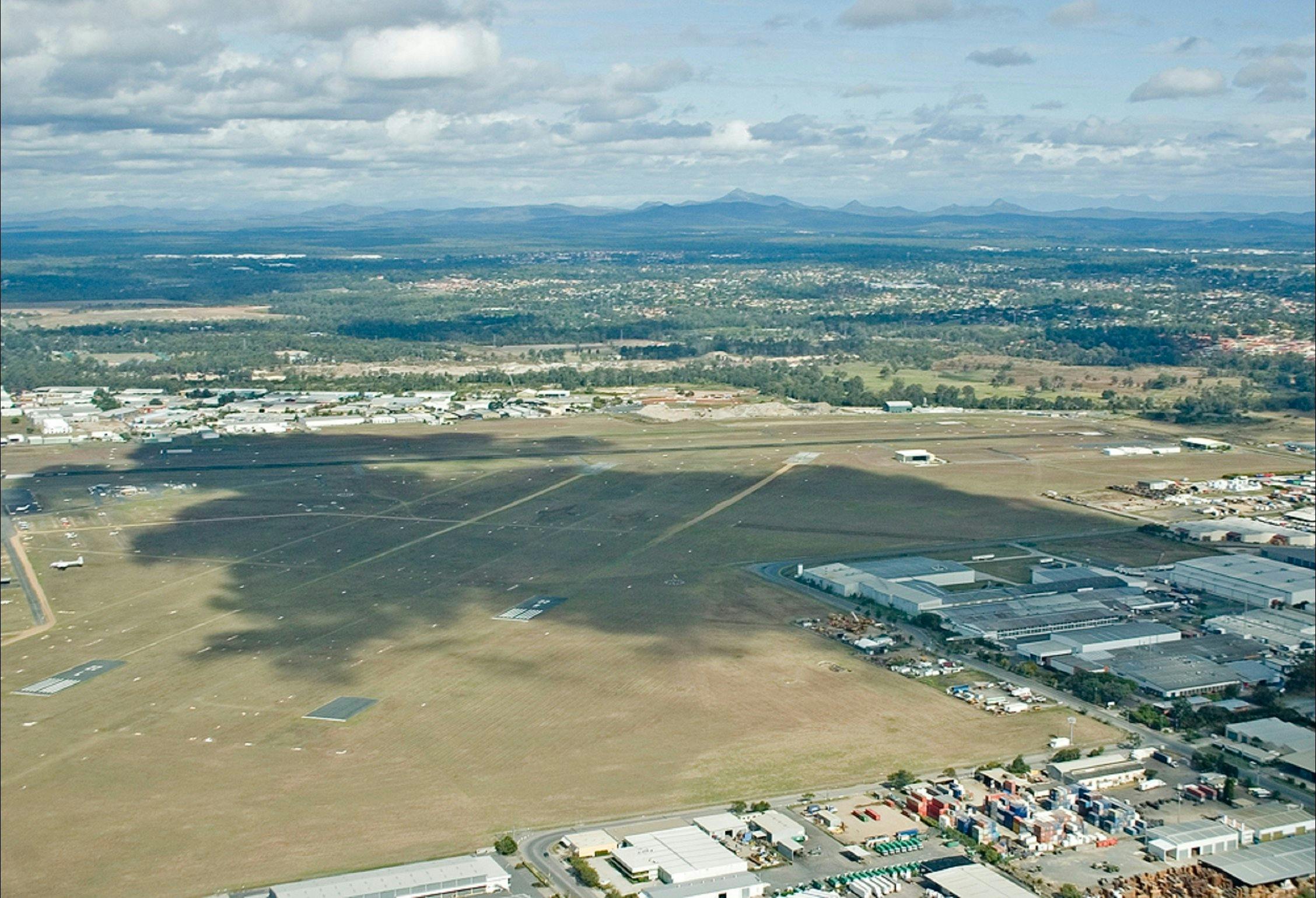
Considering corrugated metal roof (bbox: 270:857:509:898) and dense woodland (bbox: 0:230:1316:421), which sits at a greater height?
dense woodland (bbox: 0:230:1316:421)

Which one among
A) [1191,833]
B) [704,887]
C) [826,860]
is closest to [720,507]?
[826,860]

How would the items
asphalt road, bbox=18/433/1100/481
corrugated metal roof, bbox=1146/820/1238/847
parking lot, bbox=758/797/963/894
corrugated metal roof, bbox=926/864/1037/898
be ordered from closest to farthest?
corrugated metal roof, bbox=926/864/1037/898, parking lot, bbox=758/797/963/894, corrugated metal roof, bbox=1146/820/1238/847, asphalt road, bbox=18/433/1100/481

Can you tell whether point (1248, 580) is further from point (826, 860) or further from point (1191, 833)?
point (826, 860)

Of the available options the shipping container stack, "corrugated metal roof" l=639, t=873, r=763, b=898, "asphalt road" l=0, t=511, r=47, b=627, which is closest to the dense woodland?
"asphalt road" l=0, t=511, r=47, b=627

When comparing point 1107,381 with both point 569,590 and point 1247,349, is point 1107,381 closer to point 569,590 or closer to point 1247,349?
point 1247,349

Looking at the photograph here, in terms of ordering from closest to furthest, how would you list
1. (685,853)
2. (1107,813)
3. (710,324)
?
(685,853), (1107,813), (710,324)

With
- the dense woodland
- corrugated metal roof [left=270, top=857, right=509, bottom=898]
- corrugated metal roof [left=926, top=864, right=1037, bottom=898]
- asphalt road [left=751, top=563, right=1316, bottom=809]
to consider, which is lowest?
asphalt road [left=751, top=563, right=1316, bottom=809]

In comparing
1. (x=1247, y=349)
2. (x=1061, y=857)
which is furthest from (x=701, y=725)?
A: (x=1247, y=349)

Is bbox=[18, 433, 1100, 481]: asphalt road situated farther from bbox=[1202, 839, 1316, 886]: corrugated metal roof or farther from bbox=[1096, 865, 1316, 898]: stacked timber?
bbox=[1096, 865, 1316, 898]: stacked timber

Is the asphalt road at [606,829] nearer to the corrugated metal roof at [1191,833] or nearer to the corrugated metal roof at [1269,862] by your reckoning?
the corrugated metal roof at [1191,833]
